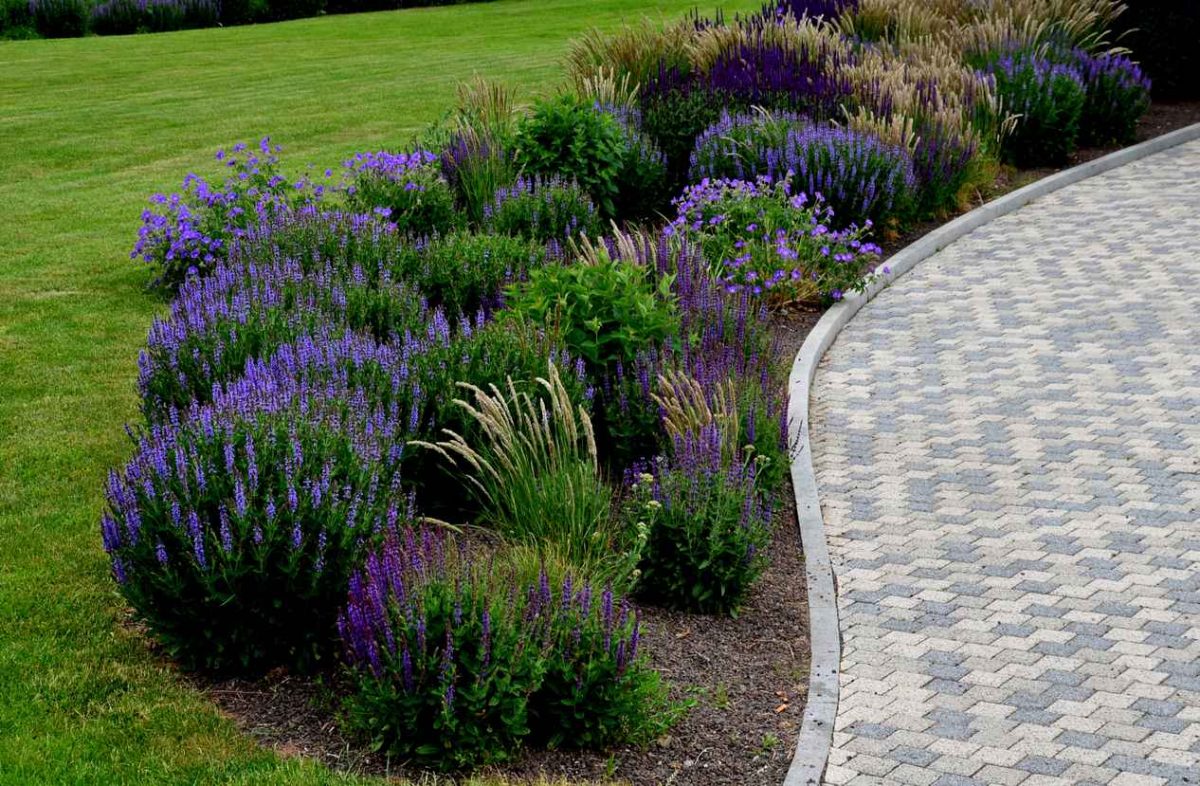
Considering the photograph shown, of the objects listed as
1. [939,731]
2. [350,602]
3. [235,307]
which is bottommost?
[939,731]

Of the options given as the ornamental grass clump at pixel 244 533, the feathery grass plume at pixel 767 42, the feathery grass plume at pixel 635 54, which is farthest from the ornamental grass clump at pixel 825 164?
the ornamental grass clump at pixel 244 533

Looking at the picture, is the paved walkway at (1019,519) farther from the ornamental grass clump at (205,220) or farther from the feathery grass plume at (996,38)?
the feathery grass plume at (996,38)

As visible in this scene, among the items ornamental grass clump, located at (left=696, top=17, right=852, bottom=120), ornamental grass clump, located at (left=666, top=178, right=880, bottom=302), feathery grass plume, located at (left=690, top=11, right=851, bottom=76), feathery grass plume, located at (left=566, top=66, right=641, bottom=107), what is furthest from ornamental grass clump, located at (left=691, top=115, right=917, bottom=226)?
feathery grass plume, located at (left=690, top=11, right=851, bottom=76)

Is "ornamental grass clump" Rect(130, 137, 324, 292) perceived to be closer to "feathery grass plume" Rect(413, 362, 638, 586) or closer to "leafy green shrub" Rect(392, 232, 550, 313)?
"leafy green shrub" Rect(392, 232, 550, 313)

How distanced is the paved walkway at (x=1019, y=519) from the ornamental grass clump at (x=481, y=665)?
2.87ft

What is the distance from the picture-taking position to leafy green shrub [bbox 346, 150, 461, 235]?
11125 mm

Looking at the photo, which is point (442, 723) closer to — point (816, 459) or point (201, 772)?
point (201, 772)

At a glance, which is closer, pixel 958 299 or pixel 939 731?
pixel 939 731

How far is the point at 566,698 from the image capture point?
5176mm

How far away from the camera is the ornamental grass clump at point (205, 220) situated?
10.6 m

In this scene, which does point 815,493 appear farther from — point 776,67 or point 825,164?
point 776,67

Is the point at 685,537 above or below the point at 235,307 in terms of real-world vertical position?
below

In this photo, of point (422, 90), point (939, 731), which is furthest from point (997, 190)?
point (939, 731)

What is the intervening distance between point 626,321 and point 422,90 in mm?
13190
